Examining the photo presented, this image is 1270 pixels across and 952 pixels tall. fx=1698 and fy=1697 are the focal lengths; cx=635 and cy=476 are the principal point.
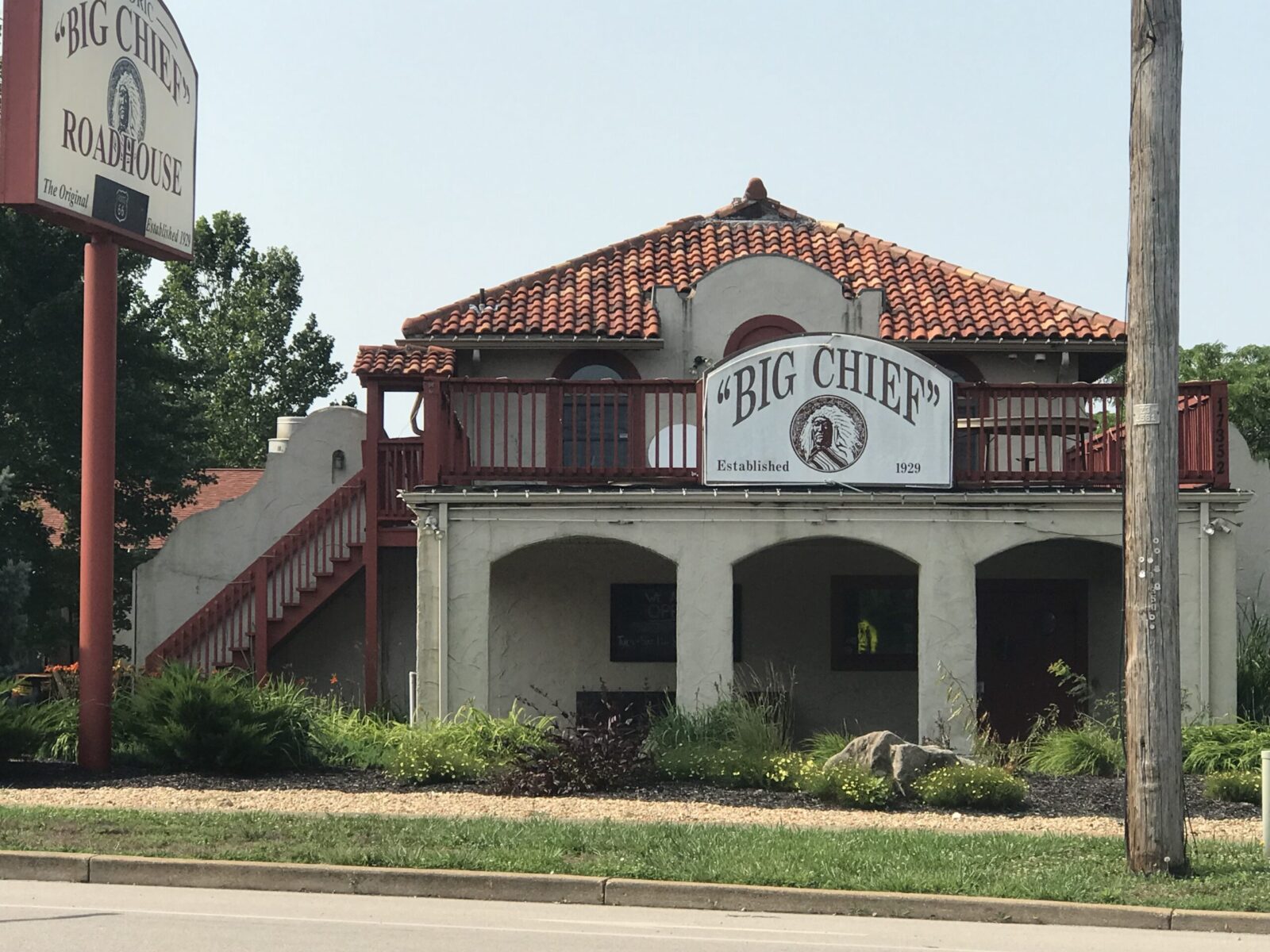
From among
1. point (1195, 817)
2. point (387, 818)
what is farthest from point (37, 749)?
point (1195, 817)

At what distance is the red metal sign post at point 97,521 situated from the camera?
1686 cm

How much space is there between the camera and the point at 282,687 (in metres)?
18.0

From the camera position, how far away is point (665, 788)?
52.4ft

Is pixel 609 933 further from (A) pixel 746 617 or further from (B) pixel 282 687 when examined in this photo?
(A) pixel 746 617

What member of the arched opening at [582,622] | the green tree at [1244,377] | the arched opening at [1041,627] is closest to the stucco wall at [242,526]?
the arched opening at [582,622]

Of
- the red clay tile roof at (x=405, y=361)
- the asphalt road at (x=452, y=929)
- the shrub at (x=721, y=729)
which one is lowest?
the asphalt road at (x=452, y=929)

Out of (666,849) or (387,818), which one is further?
(387,818)

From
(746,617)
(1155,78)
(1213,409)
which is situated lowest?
(746,617)

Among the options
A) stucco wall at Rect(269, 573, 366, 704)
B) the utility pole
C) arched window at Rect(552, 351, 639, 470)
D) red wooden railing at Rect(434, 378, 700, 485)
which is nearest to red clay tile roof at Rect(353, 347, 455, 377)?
arched window at Rect(552, 351, 639, 470)

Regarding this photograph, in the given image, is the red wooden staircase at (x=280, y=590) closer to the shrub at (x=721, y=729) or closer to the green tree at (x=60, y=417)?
the green tree at (x=60, y=417)

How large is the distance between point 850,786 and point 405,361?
11520 mm

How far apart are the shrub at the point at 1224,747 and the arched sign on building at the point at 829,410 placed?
3.60 metres

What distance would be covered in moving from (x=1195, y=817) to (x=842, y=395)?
18.8 ft

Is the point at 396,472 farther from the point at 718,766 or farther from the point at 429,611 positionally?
the point at 718,766
